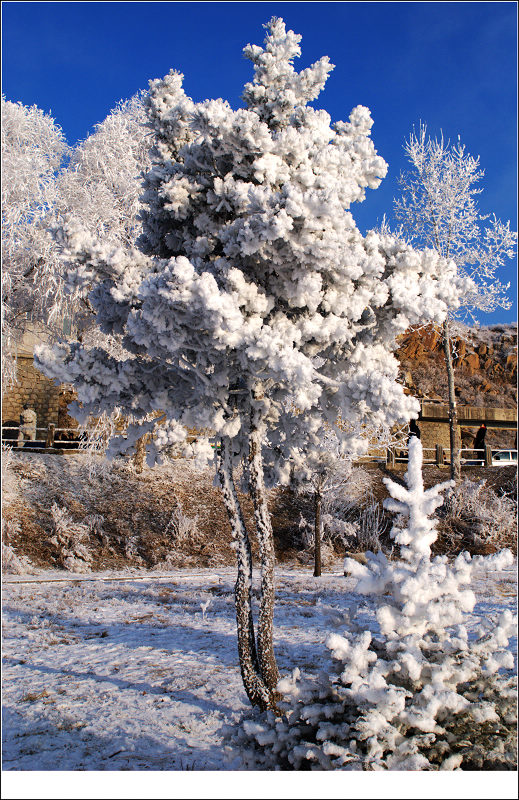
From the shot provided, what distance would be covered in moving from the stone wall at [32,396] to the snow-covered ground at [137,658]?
21.6ft

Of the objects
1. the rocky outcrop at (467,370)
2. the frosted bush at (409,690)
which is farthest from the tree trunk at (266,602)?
the rocky outcrop at (467,370)

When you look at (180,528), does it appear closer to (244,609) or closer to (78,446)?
(78,446)

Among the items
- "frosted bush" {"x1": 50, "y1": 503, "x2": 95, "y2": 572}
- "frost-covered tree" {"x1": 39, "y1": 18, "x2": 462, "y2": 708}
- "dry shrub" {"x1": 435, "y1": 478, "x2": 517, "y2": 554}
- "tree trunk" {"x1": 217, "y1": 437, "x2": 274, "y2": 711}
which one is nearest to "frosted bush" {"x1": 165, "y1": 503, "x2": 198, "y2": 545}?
"frosted bush" {"x1": 50, "y1": 503, "x2": 95, "y2": 572}

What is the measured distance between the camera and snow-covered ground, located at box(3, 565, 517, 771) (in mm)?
4113

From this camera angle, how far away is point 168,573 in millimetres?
10836

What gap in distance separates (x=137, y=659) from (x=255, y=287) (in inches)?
183

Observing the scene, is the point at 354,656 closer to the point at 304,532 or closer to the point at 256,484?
the point at 256,484

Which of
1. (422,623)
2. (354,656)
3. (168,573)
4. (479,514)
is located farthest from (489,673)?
(479,514)

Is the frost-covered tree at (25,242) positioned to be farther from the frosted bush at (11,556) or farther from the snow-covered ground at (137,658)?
the snow-covered ground at (137,658)

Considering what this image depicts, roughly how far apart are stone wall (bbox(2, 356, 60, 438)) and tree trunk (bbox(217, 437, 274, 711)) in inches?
473

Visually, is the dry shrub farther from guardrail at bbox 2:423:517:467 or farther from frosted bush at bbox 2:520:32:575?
frosted bush at bbox 2:520:32:575

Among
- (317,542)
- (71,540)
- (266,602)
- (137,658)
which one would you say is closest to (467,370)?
(317,542)

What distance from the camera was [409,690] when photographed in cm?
310

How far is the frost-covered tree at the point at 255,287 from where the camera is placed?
399 cm
